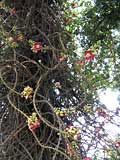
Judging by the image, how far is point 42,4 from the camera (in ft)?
4.75

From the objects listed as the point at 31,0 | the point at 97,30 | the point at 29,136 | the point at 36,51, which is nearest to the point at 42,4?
the point at 31,0

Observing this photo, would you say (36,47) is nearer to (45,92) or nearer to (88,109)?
(45,92)

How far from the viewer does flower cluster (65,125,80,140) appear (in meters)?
1.13

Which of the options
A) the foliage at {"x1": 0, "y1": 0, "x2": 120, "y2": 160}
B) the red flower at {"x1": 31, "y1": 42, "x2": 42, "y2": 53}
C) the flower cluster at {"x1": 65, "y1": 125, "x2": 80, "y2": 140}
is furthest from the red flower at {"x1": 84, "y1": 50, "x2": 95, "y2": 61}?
the flower cluster at {"x1": 65, "y1": 125, "x2": 80, "y2": 140}

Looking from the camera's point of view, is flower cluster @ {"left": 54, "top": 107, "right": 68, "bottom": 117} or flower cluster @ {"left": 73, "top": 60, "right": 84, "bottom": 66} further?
flower cluster @ {"left": 73, "top": 60, "right": 84, "bottom": 66}

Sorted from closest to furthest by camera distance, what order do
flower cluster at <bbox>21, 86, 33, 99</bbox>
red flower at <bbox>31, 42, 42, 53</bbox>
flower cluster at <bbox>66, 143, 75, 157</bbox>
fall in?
flower cluster at <bbox>66, 143, 75, 157</bbox> → flower cluster at <bbox>21, 86, 33, 99</bbox> → red flower at <bbox>31, 42, 42, 53</bbox>

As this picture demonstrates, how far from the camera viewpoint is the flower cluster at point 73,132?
1.13m

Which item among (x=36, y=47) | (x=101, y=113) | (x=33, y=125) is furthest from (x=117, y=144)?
(x=36, y=47)

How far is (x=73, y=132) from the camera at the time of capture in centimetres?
114

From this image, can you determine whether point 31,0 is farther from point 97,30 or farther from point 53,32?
point 97,30

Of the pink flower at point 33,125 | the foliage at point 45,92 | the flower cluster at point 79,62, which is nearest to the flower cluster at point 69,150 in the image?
the foliage at point 45,92

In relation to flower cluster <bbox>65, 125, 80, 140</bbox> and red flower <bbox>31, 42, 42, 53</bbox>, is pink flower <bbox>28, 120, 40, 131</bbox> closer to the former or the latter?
flower cluster <bbox>65, 125, 80, 140</bbox>

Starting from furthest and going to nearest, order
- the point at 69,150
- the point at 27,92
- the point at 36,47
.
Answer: the point at 36,47
the point at 27,92
the point at 69,150

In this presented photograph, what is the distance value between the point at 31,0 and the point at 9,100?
413 mm
